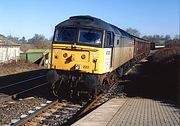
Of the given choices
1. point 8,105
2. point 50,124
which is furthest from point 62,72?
point 50,124

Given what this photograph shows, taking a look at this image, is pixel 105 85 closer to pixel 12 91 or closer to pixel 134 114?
pixel 12 91

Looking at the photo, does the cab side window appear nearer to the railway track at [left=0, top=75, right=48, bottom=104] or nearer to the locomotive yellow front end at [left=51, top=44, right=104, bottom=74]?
the locomotive yellow front end at [left=51, top=44, right=104, bottom=74]

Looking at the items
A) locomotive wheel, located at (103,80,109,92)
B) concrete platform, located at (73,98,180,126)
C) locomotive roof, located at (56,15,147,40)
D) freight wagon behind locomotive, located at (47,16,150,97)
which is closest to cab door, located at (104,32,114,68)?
freight wagon behind locomotive, located at (47,16,150,97)

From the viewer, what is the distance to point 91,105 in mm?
12461

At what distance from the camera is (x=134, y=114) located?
1041 centimetres

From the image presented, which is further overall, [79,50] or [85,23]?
[85,23]

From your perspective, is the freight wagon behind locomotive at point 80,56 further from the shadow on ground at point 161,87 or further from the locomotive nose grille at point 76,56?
the shadow on ground at point 161,87

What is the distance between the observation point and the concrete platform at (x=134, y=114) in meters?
9.06

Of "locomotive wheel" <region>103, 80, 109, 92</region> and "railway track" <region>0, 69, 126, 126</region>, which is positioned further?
"locomotive wheel" <region>103, 80, 109, 92</region>

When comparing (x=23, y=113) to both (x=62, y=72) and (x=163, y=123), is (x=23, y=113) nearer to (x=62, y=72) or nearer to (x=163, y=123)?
(x=62, y=72)

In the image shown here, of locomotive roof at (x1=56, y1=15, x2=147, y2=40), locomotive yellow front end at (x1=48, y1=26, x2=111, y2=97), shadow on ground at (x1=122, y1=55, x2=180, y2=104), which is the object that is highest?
locomotive roof at (x1=56, y1=15, x2=147, y2=40)

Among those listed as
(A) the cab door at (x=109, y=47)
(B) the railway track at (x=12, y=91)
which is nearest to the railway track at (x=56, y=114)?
(B) the railway track at (x=12, y=91)

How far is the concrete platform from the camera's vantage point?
906cm

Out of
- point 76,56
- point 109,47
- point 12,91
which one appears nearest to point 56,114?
point 76,56
